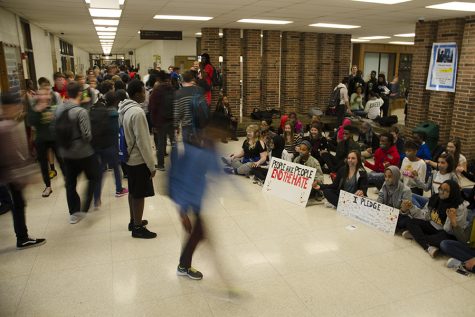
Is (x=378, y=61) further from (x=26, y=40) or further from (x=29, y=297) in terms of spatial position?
(x=29, y=297)

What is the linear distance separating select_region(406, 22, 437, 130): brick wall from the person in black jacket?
521cm

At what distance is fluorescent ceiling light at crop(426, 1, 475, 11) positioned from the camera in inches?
266

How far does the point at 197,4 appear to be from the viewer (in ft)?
24.1

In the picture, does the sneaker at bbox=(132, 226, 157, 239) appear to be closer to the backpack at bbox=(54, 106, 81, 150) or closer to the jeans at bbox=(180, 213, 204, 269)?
the jeans at bbox=(180, 213, 204, 269)

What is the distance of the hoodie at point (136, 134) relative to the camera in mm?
3965

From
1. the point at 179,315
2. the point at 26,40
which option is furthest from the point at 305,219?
the point at 26,40

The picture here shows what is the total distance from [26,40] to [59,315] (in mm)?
10012

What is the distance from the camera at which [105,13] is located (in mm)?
8914

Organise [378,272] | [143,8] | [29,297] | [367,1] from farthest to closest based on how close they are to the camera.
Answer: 1. [143,8]
2. [367,1]
3. [378,272]
4. [29,297]

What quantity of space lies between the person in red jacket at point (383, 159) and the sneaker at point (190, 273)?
390 cm

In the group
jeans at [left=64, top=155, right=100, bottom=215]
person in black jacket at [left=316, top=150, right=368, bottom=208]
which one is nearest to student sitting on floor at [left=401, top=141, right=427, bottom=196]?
person in black jacket at [left=316, top=150, right=368, bottom=208]

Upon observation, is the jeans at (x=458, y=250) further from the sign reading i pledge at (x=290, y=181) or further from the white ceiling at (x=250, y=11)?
the white ceiling at (x=250, y=11)

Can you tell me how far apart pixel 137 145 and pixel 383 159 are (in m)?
4.49

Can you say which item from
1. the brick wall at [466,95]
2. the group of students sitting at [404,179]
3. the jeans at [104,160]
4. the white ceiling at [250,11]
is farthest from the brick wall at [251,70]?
the jeans at [104,160]
